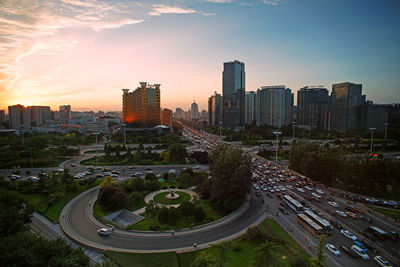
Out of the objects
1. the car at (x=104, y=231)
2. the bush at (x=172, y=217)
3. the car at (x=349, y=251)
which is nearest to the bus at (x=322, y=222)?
the car at (x=349, y=251)

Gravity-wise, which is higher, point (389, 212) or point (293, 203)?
point (293, 203)

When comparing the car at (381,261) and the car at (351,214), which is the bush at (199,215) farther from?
the car at (351,214)

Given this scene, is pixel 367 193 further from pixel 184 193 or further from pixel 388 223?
pixel 184 193

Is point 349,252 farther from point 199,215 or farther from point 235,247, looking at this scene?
point 199,215

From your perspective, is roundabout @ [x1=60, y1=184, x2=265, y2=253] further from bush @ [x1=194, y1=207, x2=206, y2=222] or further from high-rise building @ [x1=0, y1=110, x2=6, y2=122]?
high-rise building @ [x1=0, y1=110, x2=6, y2=122]

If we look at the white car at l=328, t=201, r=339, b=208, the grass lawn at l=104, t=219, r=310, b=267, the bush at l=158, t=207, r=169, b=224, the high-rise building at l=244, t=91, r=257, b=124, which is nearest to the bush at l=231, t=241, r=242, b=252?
the grass lawn at l=104, t=219, r=310, b=267

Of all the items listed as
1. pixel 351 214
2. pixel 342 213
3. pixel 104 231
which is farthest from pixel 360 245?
pixel 104 231
